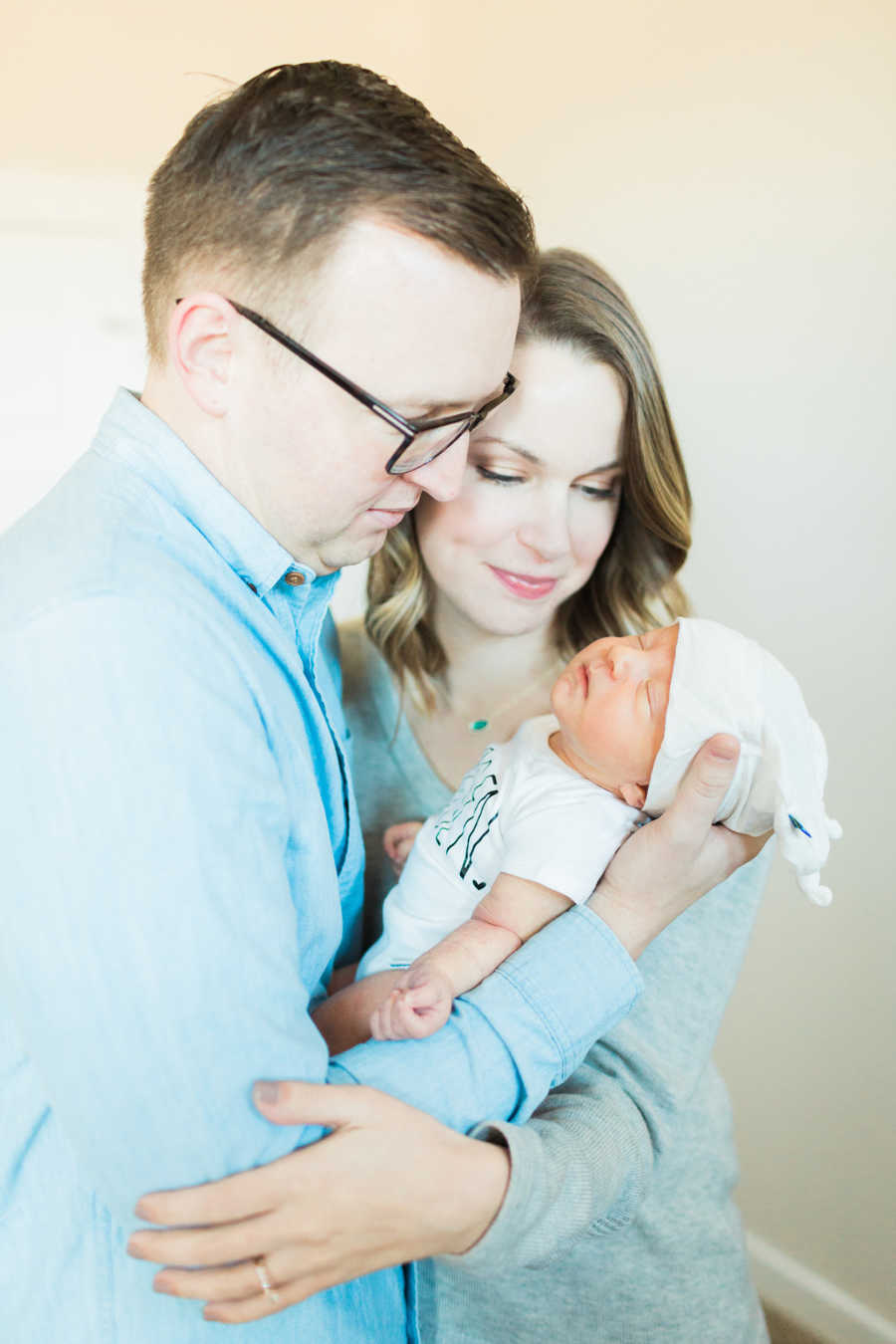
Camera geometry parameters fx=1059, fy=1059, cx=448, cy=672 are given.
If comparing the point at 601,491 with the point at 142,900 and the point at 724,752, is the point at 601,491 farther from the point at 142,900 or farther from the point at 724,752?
the point at 142,900

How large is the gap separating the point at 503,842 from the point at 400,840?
306 millimetres

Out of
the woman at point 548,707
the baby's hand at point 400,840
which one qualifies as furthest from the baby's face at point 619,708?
the baby's hand at point 400,840

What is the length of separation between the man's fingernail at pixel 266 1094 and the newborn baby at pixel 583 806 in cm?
28

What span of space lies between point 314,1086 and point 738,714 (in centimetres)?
73

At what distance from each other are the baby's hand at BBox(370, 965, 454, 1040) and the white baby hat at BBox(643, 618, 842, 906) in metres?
0.42

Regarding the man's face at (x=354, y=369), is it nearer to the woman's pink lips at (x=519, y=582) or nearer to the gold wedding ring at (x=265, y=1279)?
the woman's pink lips at (x=519, y=582)

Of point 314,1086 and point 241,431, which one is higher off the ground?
point 241,431

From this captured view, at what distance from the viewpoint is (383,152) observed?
1090mm

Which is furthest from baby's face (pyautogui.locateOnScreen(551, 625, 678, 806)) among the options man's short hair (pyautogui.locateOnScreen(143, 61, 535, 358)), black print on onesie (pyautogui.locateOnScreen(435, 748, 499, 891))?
man's short hair (pyautogui.locateOnScreen(143, 61, 535, 358))

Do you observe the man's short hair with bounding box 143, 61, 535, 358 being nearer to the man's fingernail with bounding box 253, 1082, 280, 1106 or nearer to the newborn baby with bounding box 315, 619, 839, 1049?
the newborn baby with bounding box 315, 619, 839, 1049

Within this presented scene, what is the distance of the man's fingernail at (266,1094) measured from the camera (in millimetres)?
941

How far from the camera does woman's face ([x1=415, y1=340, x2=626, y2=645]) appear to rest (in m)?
1.64

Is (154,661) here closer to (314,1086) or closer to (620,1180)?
(314,1086)

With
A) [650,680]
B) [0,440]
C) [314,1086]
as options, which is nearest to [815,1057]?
[650,680]
